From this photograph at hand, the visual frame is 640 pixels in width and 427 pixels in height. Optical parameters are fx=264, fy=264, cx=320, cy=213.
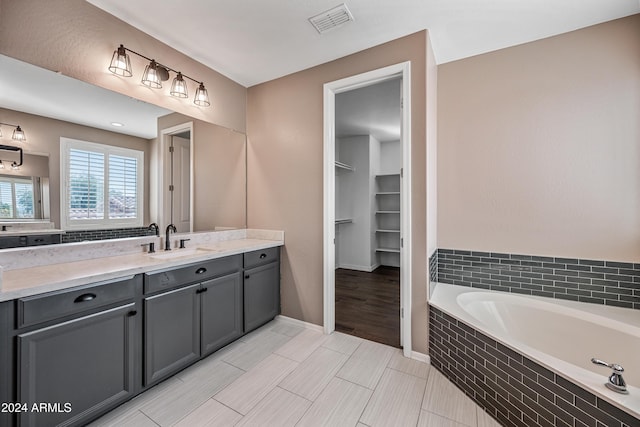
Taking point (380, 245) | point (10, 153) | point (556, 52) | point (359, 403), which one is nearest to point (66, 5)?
point (10, 153)

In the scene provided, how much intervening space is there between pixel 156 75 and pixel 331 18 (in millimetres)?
1453

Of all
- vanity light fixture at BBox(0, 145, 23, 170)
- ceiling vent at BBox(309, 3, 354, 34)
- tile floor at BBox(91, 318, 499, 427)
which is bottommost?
tile floor at BBox(91, 318, 499, 427)

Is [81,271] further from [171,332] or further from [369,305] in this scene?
[369,305]

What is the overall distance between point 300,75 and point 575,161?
2.52 metres

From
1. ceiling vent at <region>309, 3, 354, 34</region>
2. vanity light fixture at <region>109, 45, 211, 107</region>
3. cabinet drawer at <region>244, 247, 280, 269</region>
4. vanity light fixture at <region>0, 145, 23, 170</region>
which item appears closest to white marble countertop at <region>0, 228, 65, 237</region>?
vanity light fixture at <region>0, 145, 23, 170</region>

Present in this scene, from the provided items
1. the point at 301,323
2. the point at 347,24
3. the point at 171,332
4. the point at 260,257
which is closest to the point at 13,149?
the point at 171,332

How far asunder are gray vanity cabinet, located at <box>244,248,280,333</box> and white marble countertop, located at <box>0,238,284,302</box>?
0.40 metres

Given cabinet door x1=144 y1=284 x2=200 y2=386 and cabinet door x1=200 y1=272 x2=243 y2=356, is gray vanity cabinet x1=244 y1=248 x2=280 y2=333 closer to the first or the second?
cabinet door x1=200 y1=272 x2=243 y2=356

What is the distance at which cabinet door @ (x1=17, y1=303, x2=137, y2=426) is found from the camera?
1223 mm

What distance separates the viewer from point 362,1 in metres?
1.79

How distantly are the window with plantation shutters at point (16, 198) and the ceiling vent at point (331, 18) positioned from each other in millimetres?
2217

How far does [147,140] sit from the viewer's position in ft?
7.39

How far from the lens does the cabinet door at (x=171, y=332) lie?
1687 millimetres

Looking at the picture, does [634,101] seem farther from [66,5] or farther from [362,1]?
[66,5]
